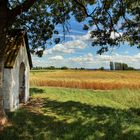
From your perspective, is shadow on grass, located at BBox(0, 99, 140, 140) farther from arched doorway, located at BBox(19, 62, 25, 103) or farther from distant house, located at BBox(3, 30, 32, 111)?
arched doorway, located at BBox(19, 62, 25, 103)

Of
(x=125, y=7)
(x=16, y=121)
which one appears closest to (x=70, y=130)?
(x=16, y=121)

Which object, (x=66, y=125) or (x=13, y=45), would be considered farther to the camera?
(x=13, y=45)

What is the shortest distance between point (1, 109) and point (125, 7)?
10.7 metres

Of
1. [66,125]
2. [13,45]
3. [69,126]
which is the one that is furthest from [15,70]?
[69,126]

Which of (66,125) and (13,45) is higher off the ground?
(13,45)

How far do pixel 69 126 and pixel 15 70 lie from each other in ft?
25.3

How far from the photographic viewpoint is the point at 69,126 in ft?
64.4

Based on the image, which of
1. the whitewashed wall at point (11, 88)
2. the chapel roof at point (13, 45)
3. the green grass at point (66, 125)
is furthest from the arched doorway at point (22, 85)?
the whitewashed wall at point (11, 88)

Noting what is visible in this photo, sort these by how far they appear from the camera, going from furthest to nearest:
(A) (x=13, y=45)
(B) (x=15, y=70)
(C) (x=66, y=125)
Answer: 1. (A) (x=13, y=45)
2. (B) (x=15, y=70)
3. (C) (x=66, y=125)

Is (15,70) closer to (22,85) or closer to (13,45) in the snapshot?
(13,45)

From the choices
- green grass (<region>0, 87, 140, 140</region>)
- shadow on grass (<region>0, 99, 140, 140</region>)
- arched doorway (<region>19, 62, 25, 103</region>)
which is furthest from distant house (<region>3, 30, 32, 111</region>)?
shadow on grass (<region>0, 99, 140, 140</region>)

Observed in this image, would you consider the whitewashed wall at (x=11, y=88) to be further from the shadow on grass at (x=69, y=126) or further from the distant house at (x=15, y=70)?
the shadow on grass at (x=69, y=126)

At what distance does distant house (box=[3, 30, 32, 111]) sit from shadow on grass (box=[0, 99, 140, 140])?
141 centimetres

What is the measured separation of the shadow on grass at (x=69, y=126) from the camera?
58.0ft
